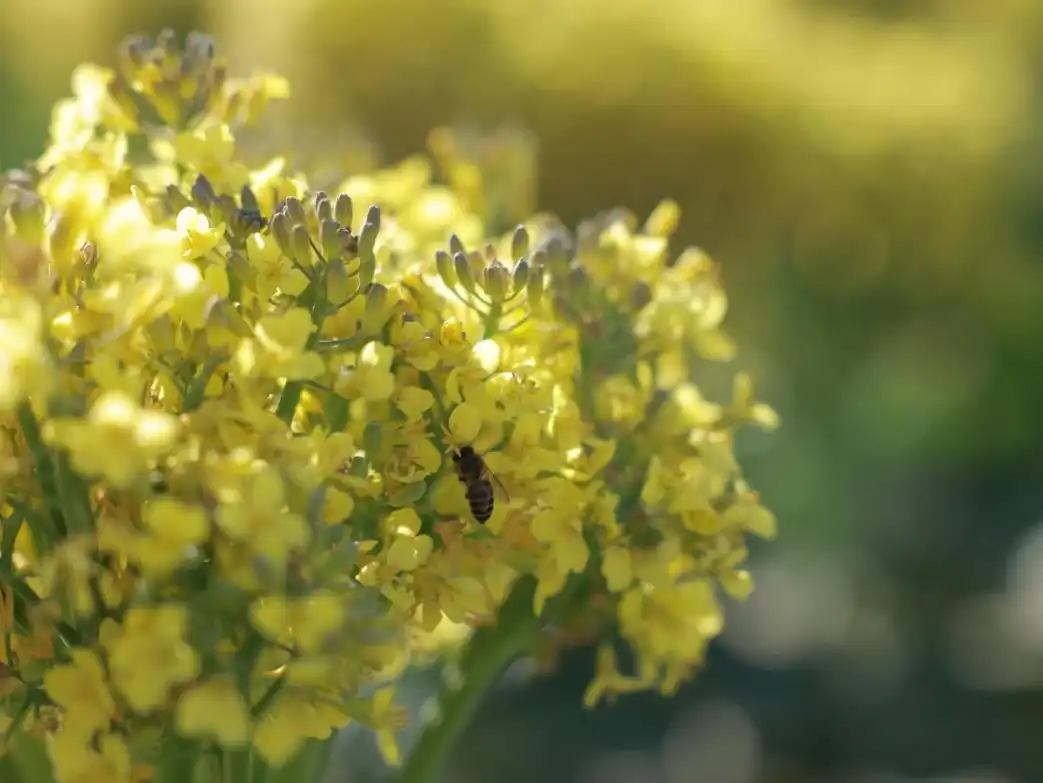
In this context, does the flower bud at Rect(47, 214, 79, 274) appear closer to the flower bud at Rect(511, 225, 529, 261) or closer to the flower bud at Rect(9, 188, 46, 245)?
the flower bud at Rect(9, 188, 46, 245)

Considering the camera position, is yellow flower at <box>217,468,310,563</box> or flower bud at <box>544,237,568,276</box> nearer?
yellow flower at <box>217,468,310,563</box>

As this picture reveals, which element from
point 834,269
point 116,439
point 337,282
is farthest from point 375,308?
point 834,269

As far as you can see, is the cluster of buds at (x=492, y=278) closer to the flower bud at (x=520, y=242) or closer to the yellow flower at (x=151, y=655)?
the flower bud at (x=520, y=242)

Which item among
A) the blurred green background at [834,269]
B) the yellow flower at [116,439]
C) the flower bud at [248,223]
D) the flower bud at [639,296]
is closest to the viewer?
the yellow flower at [116,439]

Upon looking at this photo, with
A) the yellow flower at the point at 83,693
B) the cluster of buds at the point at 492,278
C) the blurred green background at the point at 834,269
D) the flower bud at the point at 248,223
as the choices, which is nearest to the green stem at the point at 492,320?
the cluster of buds at the point at 492,278

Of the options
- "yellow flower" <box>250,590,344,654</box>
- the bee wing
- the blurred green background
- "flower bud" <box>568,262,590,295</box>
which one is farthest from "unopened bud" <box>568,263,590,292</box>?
the blurred green background

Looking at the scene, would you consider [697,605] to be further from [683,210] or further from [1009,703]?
[683,210]

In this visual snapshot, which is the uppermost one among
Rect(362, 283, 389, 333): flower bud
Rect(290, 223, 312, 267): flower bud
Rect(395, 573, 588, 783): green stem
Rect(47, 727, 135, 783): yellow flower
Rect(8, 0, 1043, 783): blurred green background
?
Rect(8, 0, 1043, 783): blurred green background

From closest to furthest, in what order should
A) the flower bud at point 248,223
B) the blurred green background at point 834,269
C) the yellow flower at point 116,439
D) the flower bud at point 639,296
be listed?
1. the yellow flower at point 116,439
2. the flower bud at point 248,223
3. the flower bud at point 639,296
4. the blurred green background at point 834,269
